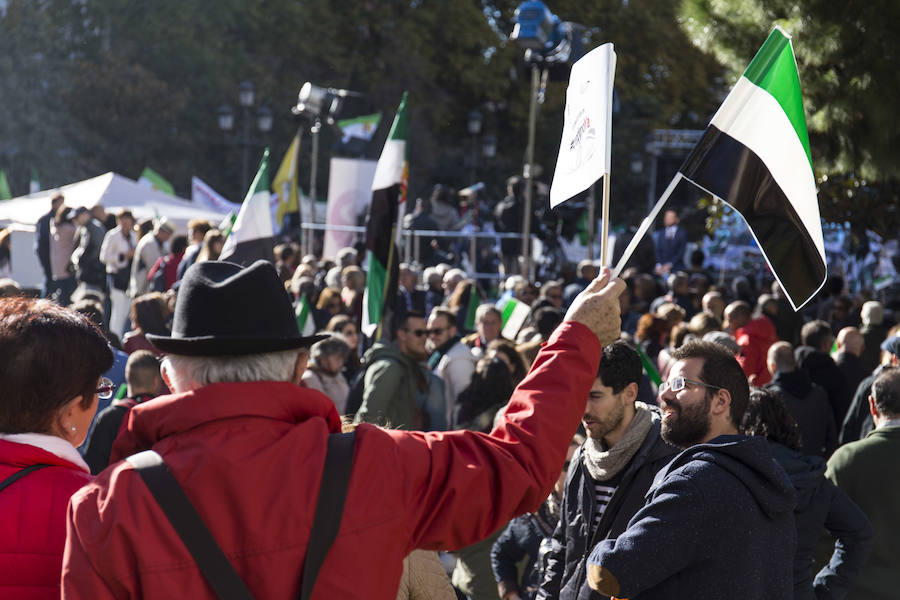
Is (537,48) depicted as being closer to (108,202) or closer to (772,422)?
(108,202)

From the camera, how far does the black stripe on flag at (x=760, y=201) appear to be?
10.7 ft

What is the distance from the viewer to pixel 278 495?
2066mm

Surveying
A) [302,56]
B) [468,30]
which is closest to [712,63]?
[468,30]

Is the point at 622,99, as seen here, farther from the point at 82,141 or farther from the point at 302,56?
the point at 82,141

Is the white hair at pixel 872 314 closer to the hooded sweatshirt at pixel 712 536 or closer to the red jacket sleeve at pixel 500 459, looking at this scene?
the hooded sweatshirt at pixel 712 536

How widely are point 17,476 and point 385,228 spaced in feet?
22.2

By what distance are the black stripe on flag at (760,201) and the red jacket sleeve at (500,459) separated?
110cm

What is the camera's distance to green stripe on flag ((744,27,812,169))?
3.29 m

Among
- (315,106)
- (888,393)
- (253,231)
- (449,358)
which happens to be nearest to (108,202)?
(315,106)

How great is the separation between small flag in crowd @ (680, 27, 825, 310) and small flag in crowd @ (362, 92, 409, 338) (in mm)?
5525

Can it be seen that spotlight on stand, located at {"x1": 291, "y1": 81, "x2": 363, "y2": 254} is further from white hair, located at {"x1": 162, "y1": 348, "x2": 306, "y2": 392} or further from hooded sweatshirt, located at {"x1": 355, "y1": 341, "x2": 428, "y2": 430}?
white hair, located at {"x1": 162, "y1": 348, "x2": 306, "y2": 392}

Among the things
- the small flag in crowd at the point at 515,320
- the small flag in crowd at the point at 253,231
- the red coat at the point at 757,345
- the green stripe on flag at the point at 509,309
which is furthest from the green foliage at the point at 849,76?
the small flag in crowd at the point at 253,231

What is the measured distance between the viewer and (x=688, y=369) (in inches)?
142

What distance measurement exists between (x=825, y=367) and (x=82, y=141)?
98.0 feet
